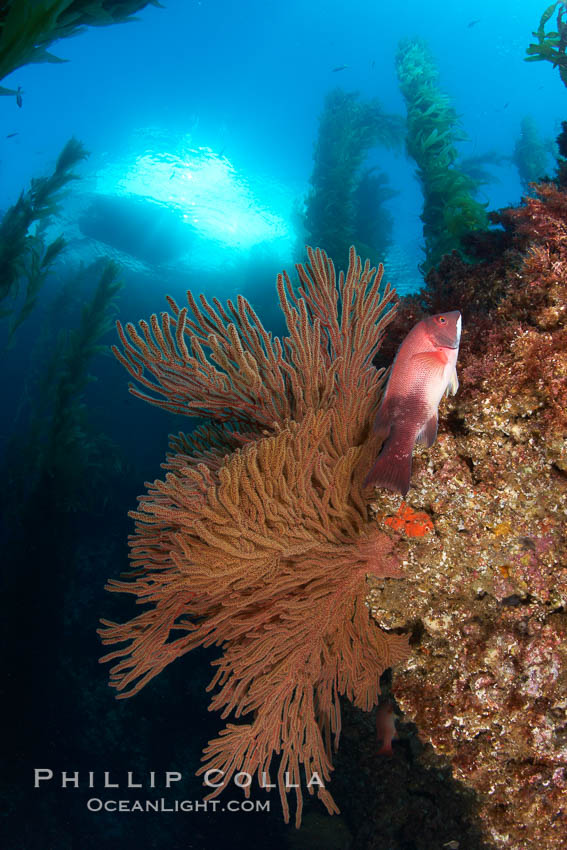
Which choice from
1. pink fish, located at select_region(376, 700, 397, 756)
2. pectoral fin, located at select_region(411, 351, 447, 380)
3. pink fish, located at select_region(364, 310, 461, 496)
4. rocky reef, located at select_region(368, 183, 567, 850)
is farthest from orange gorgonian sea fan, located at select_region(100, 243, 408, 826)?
pink fish, located at select_region(376, 700, 397, 756)

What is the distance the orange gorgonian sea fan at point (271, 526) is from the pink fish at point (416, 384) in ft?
1.59

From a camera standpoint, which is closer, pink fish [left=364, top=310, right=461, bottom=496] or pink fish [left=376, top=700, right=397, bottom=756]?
pink fish [left=364, top=310, right=461, bottom=496]

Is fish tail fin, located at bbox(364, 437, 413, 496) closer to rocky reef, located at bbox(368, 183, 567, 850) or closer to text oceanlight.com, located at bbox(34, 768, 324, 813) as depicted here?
rocky reef, located at bbox(368, 183, 567, 850)

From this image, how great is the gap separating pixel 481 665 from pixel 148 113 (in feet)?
137

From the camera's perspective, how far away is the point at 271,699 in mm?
2502

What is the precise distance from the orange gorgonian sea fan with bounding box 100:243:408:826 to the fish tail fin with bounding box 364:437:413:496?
1.60 ft

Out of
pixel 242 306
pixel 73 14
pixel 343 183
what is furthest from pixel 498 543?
pixel 343 183

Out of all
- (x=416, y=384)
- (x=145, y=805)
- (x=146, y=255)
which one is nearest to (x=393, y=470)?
(x=416, y=384)

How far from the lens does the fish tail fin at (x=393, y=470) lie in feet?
6.16

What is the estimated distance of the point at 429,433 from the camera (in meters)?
2.06

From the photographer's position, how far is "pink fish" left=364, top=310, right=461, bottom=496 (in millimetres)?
1933

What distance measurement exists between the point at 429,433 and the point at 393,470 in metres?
0.32

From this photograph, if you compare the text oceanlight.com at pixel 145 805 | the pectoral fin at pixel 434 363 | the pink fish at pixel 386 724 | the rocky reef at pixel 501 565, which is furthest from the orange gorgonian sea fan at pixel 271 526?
the text oceanlight.com at pixel 145 805

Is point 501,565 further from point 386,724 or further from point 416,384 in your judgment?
point 386,724
